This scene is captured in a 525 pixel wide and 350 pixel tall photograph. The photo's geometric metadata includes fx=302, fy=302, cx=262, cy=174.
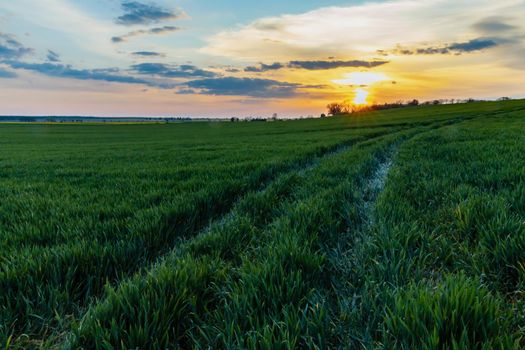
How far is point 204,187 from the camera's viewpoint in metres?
6.11

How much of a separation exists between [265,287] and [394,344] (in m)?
0.88

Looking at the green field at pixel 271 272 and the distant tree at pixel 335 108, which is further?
the distant tree at pixel 335 108

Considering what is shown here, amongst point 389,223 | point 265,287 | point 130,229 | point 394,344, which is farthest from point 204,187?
point 394,344

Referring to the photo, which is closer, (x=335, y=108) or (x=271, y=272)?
(x=271, y=272)

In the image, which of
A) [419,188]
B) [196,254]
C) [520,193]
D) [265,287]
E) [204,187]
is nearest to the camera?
[265,287]

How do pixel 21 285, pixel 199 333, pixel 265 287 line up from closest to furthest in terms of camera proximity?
1. pixel 199 333
2. pixel 265 287
3. pixel 21 285

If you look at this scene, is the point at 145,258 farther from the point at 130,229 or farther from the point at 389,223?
the point at 389,223

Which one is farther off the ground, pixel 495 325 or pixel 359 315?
pixel 495 325

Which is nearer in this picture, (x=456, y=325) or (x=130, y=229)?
(x=456, y=325)

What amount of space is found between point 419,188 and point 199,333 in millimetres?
4447

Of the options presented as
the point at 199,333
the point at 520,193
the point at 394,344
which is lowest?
the point at 199,333

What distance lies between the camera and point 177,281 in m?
2.28

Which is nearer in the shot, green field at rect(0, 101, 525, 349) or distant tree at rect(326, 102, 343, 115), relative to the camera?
green field at rect(0, 101, 525, 349)

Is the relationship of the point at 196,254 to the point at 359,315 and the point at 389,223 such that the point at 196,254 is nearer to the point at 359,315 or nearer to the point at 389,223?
the point at 359,315
